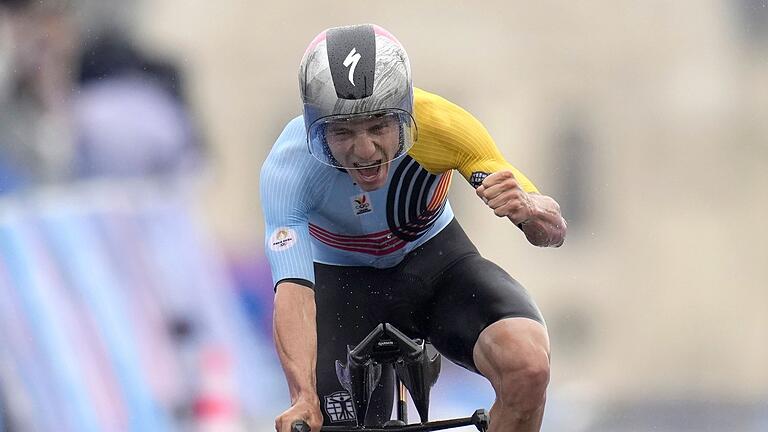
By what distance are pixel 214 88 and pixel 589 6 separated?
2.26m

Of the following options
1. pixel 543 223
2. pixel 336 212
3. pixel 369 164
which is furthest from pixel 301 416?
pixel 336 212

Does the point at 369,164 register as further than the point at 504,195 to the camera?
Yes

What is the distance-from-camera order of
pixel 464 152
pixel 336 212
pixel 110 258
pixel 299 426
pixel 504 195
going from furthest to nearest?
pixel 110 258 → pixel 336 212 → pixel 464 152 → pixel 504 195 → pixel 299 426

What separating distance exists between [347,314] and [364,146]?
2.96 ft

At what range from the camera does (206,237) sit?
7.35 metres

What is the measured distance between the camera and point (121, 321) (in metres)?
7.07

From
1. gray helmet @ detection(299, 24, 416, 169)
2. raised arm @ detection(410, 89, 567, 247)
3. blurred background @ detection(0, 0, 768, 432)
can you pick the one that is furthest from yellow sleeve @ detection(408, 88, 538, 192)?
blurred background @ detection(0, 0, 768, 432)

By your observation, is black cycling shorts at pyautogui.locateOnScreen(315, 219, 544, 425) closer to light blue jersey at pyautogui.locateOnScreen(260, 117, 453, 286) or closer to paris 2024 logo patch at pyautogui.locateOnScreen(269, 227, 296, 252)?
light blue jersey at pyautogui.locateOnScreen(260, 117, 453, 286)

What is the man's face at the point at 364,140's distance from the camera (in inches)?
150

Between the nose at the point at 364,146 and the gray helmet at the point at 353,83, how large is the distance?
0.23 feet

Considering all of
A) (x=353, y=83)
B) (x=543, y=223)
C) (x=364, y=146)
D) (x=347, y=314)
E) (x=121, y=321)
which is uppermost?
(x=353, y=83)

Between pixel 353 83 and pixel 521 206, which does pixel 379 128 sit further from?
pixel 521 206

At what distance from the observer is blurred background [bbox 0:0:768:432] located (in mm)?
7043

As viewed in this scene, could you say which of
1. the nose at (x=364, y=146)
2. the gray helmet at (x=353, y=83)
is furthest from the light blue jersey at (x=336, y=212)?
the nose at (x=364, y=146)
